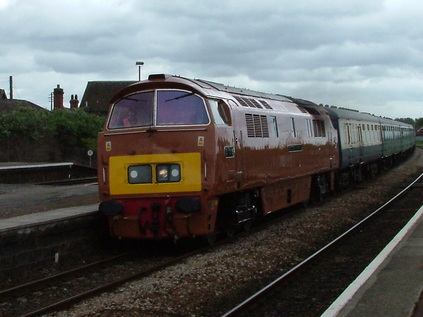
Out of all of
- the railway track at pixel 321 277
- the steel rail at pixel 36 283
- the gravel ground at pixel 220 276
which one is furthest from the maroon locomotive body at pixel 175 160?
the railway track at pixel 321 277

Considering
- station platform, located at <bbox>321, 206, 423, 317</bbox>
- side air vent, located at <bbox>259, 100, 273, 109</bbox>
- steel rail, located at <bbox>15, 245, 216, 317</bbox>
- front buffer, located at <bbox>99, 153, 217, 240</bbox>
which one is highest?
side air vent, located at <bbox>259, 100, 273, 109</bbox>

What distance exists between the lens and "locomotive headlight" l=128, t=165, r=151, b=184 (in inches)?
426

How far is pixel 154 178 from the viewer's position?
10781 millimetres

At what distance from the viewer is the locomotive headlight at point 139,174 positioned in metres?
10.8

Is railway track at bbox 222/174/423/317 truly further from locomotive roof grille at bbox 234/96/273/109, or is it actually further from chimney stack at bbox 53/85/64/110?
chimney stack at bbox 53/85/64/110

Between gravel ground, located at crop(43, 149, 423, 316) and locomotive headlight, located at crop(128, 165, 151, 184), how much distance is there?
1552 millimetres

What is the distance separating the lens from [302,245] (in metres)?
12.7

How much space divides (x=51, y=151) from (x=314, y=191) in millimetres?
24972

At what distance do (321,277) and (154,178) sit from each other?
10.5 feet

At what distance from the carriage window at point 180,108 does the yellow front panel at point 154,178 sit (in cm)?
68

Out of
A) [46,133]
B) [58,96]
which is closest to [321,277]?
[46,133]

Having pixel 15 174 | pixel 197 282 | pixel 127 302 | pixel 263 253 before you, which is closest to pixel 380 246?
pixel 263 253

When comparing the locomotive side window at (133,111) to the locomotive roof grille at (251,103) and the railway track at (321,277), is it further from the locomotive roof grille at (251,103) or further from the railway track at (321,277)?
the railway track at (321,277)

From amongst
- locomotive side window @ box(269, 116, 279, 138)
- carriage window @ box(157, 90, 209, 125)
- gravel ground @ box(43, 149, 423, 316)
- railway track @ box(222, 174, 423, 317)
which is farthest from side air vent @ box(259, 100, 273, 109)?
carriage window @ box(157, 90, 209, 125)
